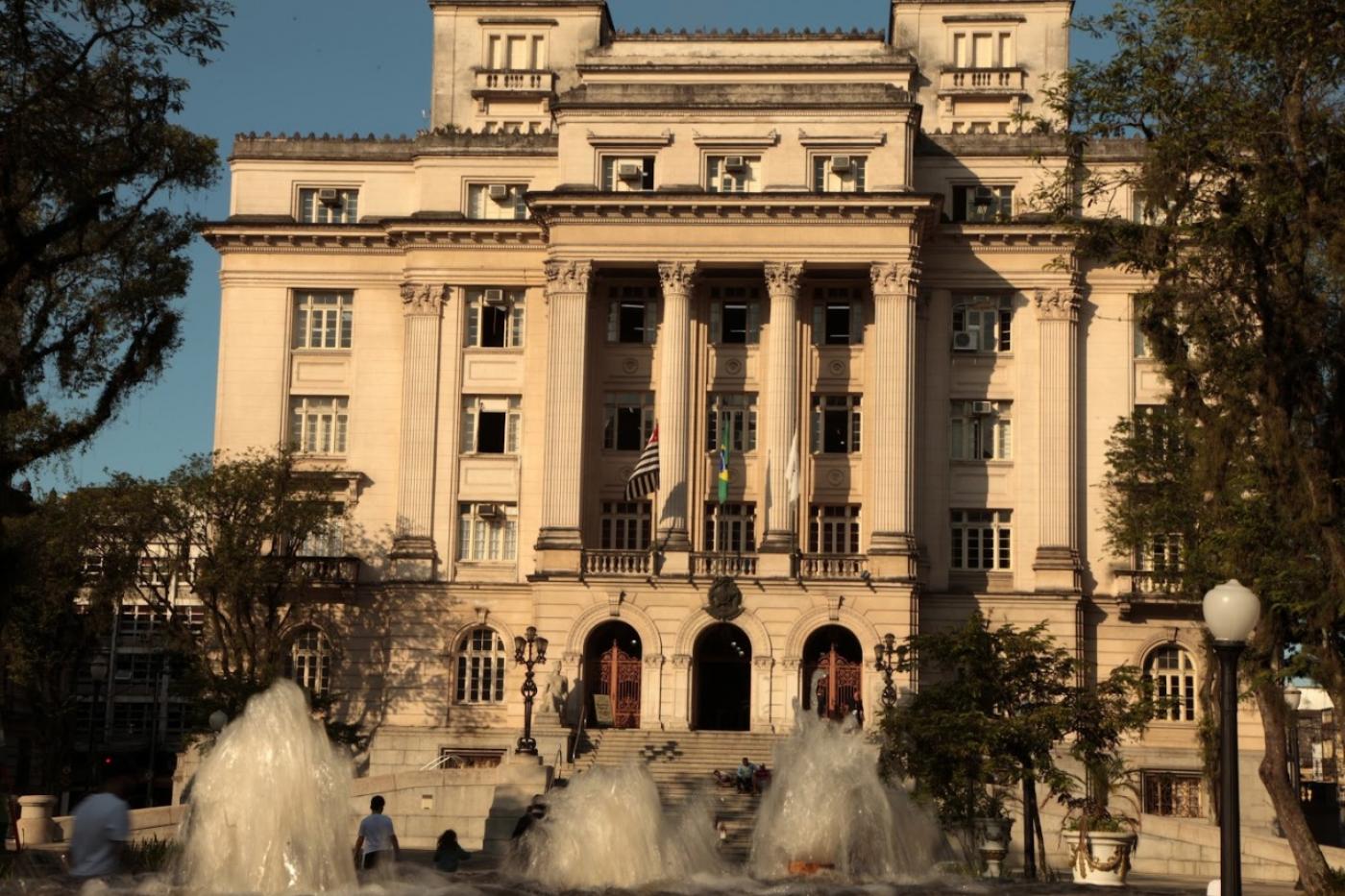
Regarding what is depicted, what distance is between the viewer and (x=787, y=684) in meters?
56.1

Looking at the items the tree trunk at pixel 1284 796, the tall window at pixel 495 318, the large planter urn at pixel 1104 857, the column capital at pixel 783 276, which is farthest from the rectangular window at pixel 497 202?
the tree trunk at pixel 1284 796

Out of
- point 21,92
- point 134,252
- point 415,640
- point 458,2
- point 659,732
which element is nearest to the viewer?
point 21,92

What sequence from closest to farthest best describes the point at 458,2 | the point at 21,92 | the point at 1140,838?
the point at 21,92
the point at 1140,838
the point at 458,2

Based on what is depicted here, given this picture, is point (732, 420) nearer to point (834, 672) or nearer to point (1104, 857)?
point (834, 672)

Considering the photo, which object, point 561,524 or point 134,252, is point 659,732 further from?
point 134,252

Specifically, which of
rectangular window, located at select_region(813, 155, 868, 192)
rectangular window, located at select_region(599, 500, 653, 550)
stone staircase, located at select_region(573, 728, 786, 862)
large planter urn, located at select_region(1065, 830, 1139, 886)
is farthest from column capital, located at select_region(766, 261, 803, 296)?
large planter urn, located at select_region(1065, 830, 1139, 886)

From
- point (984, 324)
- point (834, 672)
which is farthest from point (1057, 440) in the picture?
point (834, 672)

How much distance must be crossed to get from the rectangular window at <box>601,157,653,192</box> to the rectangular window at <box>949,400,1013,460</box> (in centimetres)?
1165

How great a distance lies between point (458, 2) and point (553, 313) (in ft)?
52.0

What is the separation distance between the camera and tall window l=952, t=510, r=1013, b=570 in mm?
59781

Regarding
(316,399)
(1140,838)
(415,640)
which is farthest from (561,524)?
(1140,838)

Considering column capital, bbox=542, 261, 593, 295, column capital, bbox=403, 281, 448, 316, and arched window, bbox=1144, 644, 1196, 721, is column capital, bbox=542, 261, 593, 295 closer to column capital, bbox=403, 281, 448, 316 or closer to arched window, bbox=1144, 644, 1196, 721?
column capital, bbox=403, 281, 448, 316

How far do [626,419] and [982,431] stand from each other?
10833mm

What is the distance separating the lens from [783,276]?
58281 millimetres
